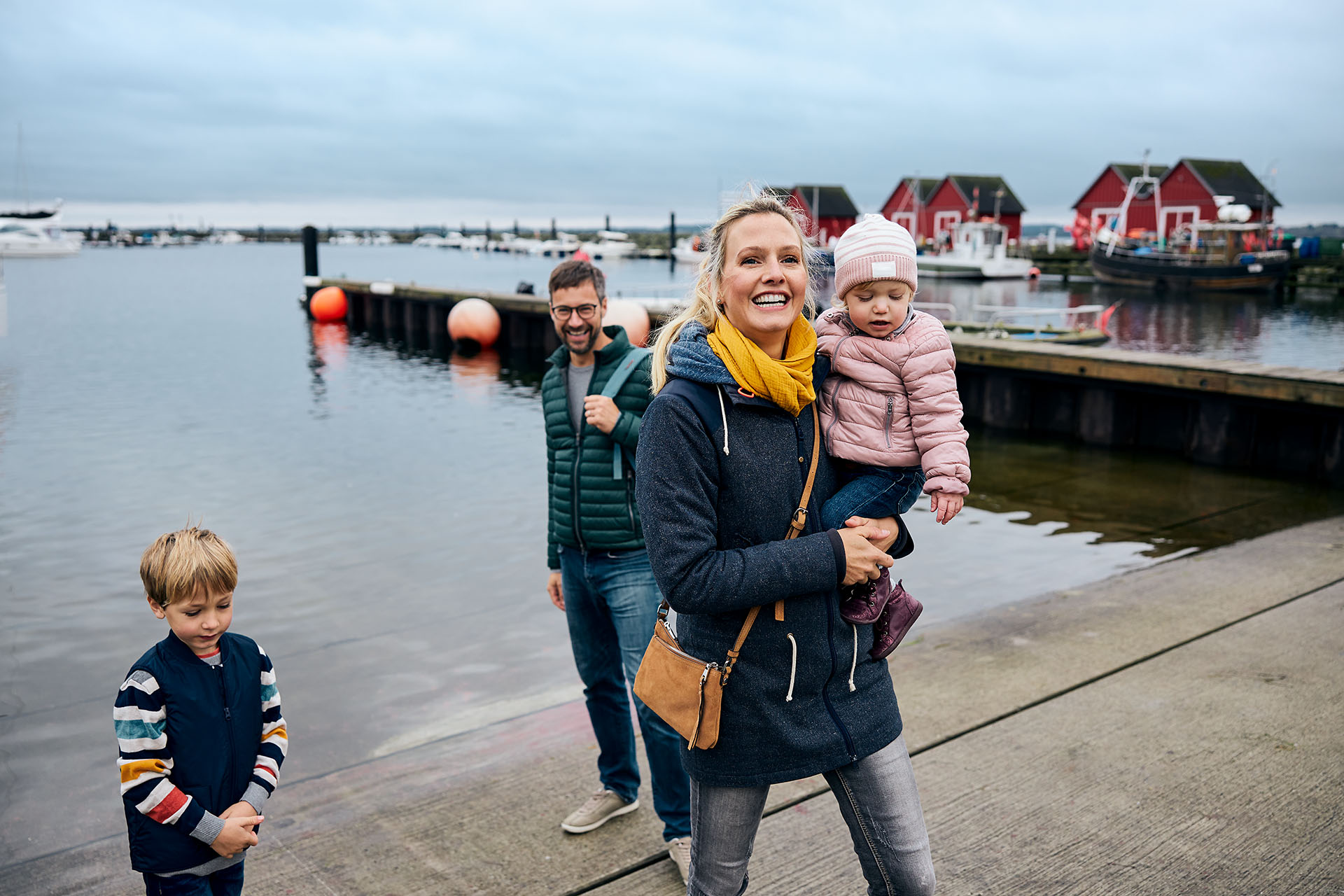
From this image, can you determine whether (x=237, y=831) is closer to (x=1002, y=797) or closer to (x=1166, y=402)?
(x=1002, y=797)

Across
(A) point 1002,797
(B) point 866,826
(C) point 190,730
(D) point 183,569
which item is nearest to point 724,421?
(B) point 866,826

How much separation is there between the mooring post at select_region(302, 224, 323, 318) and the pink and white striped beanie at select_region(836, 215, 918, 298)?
37541 millimetres

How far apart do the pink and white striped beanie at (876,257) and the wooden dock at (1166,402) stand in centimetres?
1077

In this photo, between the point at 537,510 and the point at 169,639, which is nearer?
the point at 169,639

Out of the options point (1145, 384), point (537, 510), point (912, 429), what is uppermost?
point (912, 429)

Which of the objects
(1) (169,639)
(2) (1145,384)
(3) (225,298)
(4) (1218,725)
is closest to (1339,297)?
(2) (1145,384)

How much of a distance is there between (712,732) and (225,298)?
179 ft

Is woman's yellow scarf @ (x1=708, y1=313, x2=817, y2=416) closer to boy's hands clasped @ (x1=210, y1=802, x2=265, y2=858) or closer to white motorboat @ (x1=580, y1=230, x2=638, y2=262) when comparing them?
boy's hands clasped @ (x1=210, y1=802, x2=265, y2=858)

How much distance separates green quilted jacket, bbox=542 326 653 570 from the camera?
3492mm

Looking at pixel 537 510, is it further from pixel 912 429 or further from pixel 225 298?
pixel 225 298

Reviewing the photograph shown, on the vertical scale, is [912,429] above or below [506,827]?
above

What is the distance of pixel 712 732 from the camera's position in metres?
2.20

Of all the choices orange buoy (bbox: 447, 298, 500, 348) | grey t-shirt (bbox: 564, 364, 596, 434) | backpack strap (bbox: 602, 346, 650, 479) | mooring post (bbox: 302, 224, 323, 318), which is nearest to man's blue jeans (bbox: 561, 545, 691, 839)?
backpack strap (bbox: 602, 346, 650, 479)

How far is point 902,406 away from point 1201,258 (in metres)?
60.5
